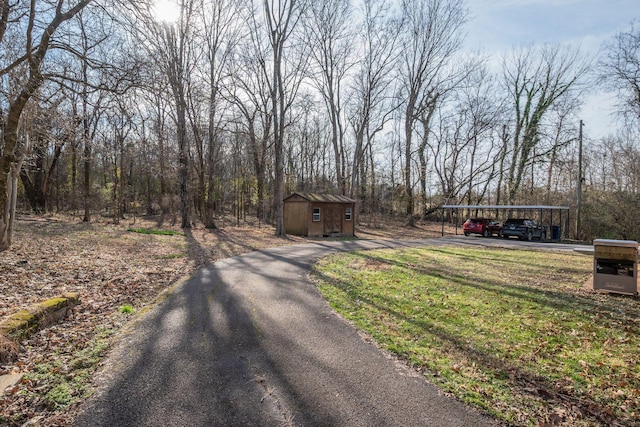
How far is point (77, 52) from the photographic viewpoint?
782 centimetres

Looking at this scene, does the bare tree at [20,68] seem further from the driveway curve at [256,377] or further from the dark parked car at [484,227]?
the dark parked car at [484,227]

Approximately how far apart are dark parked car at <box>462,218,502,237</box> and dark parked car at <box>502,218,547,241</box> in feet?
3.24

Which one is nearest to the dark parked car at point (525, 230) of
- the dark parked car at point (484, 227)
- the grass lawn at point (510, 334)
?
the dark parked car at point (484, 227)

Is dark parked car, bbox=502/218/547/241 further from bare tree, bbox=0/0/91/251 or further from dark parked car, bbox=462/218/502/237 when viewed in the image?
bare tree, bbox=0/0/91/251

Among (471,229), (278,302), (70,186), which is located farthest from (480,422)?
(70,186)

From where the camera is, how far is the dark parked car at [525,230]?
68.9ft

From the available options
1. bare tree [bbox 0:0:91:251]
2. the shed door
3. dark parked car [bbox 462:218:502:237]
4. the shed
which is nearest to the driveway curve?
bare tree [bbox 0:0:91:251]

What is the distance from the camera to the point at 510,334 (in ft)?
16.5

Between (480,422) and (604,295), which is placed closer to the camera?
(480,422)

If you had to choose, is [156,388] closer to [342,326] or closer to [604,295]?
[342,326]

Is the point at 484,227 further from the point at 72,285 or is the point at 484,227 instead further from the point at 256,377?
the point at 72,285

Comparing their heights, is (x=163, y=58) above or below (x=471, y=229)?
above

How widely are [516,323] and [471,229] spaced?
1922 centimetres

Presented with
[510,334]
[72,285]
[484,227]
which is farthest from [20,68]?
[484,227]
